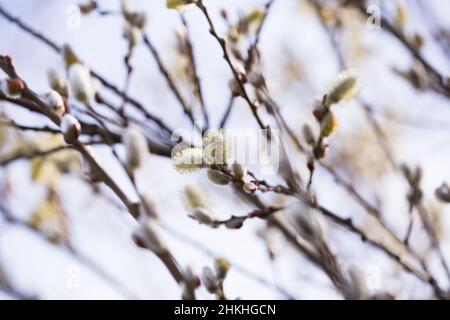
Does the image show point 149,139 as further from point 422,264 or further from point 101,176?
point 422,264

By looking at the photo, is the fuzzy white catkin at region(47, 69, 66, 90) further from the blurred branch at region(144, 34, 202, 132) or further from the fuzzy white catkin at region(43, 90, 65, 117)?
the blurred branch at region(144, 34, 202, 132)

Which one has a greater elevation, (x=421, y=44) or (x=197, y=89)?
(x=421, y=44)

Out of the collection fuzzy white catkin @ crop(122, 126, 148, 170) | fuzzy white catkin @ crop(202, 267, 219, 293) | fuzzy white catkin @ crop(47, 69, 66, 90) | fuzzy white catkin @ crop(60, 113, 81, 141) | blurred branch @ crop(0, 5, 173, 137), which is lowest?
fuzzy white catkin @ crop(202, 267, 219, 293)

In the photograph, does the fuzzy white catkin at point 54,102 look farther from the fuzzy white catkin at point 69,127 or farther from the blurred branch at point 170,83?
the blurred branch at point 170,83

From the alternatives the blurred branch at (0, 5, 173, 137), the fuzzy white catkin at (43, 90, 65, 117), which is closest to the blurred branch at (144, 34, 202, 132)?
the blurred branch at (0, 5, 173, 137)

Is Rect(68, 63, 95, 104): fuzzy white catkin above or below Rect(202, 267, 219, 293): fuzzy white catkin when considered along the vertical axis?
above

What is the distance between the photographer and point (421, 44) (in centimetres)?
168

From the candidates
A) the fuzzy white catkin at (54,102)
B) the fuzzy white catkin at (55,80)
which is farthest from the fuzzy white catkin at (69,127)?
the fuzzy white catkin at (55,80)

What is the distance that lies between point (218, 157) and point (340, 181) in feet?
1.78

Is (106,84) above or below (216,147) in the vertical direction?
above

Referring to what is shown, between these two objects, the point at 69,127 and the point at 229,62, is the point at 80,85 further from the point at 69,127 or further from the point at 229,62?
the point at 229,62

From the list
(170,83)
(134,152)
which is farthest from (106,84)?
(134,152)
